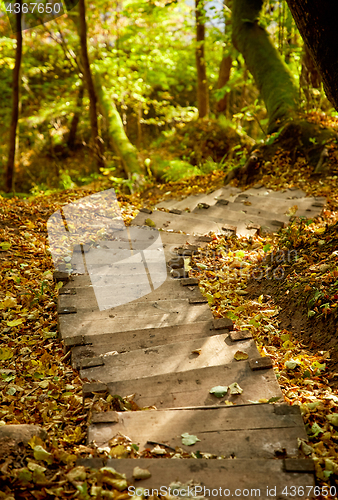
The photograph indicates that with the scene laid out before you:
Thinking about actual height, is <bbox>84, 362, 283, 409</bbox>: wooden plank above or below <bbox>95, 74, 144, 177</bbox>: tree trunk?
below

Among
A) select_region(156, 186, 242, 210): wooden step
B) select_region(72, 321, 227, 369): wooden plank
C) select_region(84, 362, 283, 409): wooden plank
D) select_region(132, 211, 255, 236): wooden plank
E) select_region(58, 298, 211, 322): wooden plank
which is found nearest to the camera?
select_region(84, 362, 283, 409): wooden plank

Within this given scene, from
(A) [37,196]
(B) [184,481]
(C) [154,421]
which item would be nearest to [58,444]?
(C) [154,421]

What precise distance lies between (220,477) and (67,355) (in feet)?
5.43

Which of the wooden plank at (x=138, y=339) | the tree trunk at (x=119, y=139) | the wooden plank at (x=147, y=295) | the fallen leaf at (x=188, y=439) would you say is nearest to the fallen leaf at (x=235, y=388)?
the fallen leaf at (x=188, y=439)

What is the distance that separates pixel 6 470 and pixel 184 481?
0.90m

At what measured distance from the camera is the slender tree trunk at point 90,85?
816 cm

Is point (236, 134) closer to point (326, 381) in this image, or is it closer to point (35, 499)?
point (326, 381)

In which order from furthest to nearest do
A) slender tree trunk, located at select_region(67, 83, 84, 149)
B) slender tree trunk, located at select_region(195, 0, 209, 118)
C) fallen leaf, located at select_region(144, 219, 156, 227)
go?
slender tree trunk, located at select_region(67, 83, 84, 149)
slender tree trunk, located at select_region(195, 0, 209, 118)
fallen leaf, located at select_region(144, 219, 156, 227)

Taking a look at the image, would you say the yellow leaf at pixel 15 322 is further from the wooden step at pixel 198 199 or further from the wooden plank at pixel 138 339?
the wooden step at pixel 198 199

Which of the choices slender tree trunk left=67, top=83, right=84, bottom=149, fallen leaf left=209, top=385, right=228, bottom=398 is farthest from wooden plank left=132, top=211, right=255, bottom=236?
slender tree trunk left=67, top=83, right=84, bottom=149

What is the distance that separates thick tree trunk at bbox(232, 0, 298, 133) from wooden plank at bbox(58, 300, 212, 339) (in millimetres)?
5753

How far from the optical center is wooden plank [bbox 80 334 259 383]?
2654 mm

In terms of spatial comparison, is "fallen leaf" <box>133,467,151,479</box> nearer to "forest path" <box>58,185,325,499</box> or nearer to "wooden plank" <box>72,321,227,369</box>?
"forest path" <box>58,185,325,499</box>

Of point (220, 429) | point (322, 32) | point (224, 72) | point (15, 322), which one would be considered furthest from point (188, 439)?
point (224, 72)
